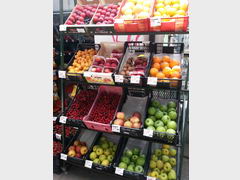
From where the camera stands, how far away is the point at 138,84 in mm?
1903

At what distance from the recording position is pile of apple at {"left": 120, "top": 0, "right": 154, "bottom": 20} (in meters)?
1.89

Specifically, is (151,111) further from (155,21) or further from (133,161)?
(155,21)

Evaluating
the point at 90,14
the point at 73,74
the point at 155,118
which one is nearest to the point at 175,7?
the point at 90,14

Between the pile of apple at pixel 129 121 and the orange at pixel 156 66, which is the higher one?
the orange at pixel 156 66

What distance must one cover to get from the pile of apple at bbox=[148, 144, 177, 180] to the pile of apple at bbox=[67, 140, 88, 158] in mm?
820

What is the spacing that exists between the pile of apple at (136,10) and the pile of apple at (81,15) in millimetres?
443

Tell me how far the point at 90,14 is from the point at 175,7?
37.7 inches

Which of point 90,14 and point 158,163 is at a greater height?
point 90,14

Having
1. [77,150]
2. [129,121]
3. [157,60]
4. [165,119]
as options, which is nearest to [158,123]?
[165,119]

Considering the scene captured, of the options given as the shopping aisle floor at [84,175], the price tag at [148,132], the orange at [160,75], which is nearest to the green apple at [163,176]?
the price tag at [148,132]

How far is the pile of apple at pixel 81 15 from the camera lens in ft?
7.20

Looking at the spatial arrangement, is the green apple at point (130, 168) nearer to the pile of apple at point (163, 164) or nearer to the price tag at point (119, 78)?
the pile of apple at point (163, 164)

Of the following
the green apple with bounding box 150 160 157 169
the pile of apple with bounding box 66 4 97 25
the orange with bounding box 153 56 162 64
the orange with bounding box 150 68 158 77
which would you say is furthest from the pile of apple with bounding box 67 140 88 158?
the pile of apple with bounding box 66 4 97 25

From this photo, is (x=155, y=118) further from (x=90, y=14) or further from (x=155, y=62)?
(x=90, y=14)
